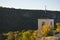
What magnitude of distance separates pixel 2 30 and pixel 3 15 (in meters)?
1.75

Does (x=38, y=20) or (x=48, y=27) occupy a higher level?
(x=48, y=27)

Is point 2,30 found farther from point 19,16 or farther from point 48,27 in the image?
point 48,27

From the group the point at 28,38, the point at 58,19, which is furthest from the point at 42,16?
the point at 28,38

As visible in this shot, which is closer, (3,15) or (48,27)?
(48,27)

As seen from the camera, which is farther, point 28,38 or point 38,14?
point 38,14

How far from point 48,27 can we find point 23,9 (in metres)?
8.82

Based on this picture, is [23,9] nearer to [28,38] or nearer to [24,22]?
[24,22]

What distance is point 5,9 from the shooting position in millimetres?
21672

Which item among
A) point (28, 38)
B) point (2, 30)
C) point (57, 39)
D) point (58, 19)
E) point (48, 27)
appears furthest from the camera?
point (58, 19)

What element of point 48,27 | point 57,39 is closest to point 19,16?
point 48,27

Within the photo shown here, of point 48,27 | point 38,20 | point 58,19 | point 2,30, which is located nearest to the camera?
point 48,27

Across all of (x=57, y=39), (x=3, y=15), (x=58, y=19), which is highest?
(x=57, y=39)

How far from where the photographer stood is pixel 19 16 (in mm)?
22844

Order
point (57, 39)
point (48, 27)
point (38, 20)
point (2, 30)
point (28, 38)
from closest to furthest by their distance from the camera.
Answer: point (57, 39) → point (28, 38) → point (48, 27) → point (2, 30) → point (38, 20)
